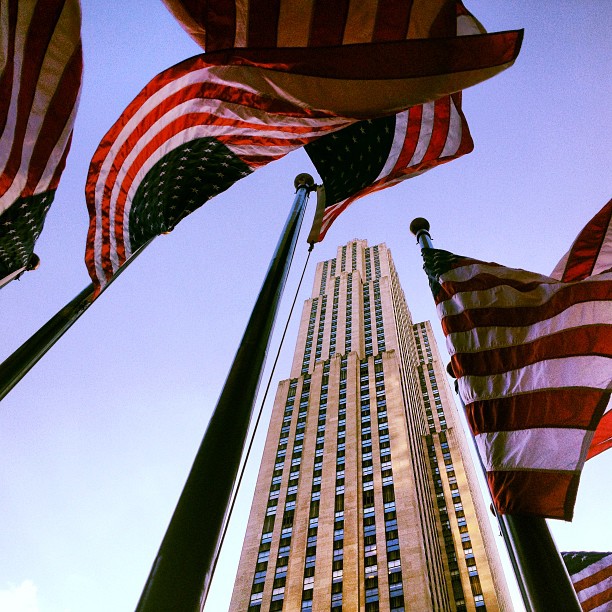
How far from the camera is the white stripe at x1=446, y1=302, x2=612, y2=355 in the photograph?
334 inches

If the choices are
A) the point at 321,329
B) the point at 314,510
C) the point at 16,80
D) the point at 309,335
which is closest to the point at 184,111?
the point at 16,80

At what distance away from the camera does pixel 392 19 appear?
320 inches

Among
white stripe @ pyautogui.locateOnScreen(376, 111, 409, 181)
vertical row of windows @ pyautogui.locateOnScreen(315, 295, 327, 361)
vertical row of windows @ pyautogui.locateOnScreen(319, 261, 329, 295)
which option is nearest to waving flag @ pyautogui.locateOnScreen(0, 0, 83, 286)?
white stripe @ pyautogui.locateOnScreen(376, 111, 409, 181)

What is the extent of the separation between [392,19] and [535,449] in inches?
241

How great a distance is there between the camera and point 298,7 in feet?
26.0

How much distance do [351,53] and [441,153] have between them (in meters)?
3.56

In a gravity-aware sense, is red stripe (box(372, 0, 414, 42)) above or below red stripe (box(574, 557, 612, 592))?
above

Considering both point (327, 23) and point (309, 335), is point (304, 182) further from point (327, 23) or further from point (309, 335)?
point (309, 335)

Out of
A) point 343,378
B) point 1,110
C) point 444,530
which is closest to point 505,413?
point 1,110

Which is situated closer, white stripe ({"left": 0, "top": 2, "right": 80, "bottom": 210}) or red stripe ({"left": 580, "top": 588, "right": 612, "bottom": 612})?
white stripe ({"left": 0, "top": 2, "right": 80, "bottom": 210})

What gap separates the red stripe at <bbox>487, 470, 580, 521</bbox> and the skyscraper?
44.7 metres

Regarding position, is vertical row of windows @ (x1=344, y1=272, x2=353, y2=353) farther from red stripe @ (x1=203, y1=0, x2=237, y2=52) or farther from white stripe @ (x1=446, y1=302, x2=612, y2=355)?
red stripe @ (x1=203, y1=0, x2=237, y2=52)

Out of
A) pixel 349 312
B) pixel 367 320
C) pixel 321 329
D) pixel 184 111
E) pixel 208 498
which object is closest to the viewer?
pixel 208 498

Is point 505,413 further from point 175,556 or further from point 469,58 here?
point 175,556
